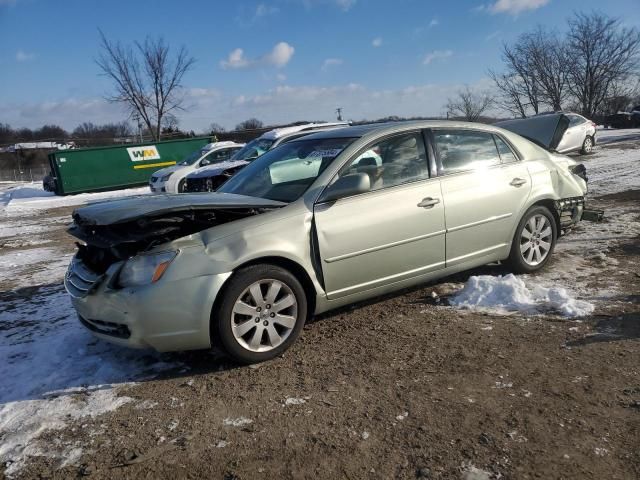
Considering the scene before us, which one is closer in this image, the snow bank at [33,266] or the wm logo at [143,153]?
the snow bank at [33,266]

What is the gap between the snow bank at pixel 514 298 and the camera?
414 centimetres

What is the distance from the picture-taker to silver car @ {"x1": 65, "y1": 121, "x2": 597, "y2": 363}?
3.31 metres

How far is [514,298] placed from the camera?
14.3 feet

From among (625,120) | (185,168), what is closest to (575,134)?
(185,168)

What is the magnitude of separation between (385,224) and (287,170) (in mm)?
1067

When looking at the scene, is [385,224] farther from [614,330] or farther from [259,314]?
[614,330]

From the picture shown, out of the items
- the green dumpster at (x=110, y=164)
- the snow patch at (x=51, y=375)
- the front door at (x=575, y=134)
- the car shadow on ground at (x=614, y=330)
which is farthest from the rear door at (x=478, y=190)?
the green dumpster at (x=110, y=164)

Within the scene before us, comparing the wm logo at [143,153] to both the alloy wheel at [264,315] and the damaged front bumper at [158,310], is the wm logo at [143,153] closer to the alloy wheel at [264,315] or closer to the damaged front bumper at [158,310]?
the damaged front bumper at [158,310]

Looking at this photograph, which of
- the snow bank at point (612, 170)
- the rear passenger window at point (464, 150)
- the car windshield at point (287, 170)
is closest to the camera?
the car windshield at point (287, 170)

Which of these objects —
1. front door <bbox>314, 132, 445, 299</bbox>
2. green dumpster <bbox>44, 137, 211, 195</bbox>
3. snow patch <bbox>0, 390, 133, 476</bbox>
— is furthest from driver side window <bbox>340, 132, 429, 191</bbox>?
green dumpster <bbox>44, 137, 211, 195</bbox>

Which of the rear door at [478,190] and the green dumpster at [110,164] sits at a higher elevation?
the green dumpster at [110,164]

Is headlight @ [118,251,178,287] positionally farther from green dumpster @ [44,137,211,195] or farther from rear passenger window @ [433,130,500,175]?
green dumpster @ [44,137,211,195]

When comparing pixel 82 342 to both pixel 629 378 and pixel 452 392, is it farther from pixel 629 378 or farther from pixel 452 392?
pixel 629 378

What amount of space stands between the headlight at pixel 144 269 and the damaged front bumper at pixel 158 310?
0.04 m
